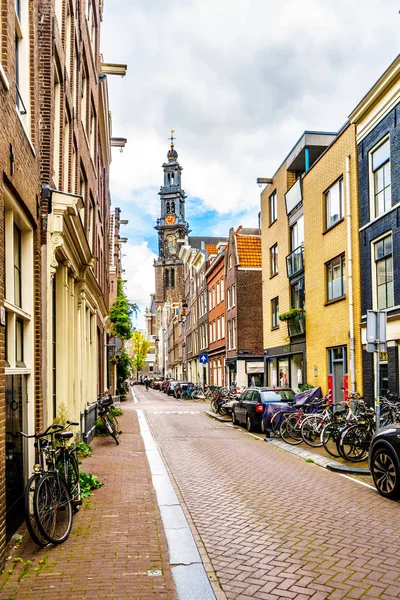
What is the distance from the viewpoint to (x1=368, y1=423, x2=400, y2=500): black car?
866 cm

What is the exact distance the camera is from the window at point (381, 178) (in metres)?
17.0

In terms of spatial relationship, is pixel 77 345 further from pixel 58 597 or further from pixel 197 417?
pixel 197 417

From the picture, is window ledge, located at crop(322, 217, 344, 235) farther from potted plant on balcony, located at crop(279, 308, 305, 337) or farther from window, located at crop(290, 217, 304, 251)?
potted plant on balcony, located at crop(279, 308, 305, 337)

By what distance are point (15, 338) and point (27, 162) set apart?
2.12m

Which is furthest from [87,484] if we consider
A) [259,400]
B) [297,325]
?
[297,325]

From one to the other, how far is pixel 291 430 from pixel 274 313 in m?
14.0

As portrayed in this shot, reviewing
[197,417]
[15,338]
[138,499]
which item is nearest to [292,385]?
[197,417]

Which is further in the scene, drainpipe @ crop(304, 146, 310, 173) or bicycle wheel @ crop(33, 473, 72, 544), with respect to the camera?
drainpipe @ crop(304, 146, 310, 173)

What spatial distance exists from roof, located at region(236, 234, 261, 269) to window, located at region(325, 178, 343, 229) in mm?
17189

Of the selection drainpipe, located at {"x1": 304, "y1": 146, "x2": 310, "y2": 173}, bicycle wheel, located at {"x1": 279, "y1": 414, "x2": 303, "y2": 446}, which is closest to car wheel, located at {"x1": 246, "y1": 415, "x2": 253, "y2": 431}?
bicycle wheel, located at {"x1": 279, "y1": 414, "x2": 303, "y2": 446}

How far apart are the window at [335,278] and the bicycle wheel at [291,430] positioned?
5.38 meters

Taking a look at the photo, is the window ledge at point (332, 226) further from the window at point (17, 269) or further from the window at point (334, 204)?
the window at point (17, 269)

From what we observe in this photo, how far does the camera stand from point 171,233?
133625mm

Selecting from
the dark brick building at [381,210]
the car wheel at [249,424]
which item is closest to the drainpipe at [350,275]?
the dark brick building at [381,210]
